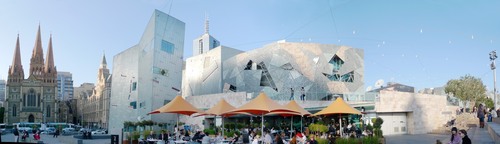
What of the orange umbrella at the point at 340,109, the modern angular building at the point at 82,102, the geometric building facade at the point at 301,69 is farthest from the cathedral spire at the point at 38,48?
the modern angular building at the point at 82,102

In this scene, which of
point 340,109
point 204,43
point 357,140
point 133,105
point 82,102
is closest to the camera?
point 357,140

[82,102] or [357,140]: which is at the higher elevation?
[82,102]

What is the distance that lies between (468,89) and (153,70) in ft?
112

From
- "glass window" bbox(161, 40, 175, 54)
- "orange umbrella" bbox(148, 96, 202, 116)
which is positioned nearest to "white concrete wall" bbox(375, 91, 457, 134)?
"orange umbrella" bbox(148, 96, 202, 116)

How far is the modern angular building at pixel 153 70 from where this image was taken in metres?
41.9

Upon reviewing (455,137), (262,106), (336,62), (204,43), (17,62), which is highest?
(204,43)

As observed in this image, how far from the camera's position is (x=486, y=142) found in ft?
47.3

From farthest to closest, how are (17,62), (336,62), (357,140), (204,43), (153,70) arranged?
(204,43) → (336,62) → (153,70) → (357,140) → (17,62)

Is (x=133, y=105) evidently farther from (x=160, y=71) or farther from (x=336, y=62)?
(x=336, y=62)

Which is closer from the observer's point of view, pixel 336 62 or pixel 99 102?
pixel 336 62

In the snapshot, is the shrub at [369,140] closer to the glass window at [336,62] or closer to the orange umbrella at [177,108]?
the orange umbrella at [177,108]

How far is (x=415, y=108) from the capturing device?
2934 cm

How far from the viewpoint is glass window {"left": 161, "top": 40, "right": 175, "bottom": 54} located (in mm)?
42566

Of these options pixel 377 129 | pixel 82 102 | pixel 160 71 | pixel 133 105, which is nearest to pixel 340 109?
pixel 377 129
